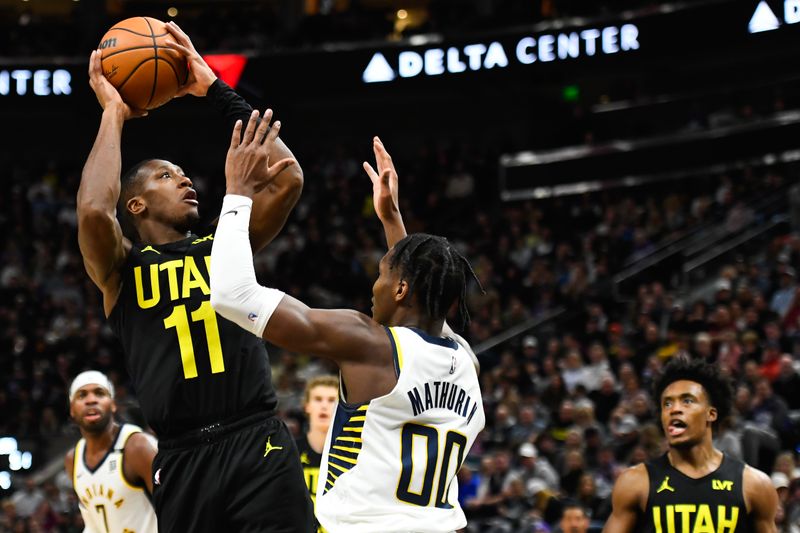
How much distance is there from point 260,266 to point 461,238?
298 cm

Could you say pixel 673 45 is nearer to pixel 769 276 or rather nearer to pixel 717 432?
pixel 769 276

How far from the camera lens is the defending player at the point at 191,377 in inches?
162

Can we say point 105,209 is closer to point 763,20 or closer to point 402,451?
point 402,451

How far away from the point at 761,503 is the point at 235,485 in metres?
2.72

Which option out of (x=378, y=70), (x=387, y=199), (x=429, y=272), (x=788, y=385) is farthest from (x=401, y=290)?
(x=378, y=70)

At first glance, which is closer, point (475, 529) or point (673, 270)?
point (475, 529)

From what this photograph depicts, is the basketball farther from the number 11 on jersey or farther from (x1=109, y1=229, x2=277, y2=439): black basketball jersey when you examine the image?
the number 11 on jersey

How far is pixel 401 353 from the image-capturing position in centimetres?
377

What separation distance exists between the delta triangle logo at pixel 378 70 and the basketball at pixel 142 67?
14.6 metres

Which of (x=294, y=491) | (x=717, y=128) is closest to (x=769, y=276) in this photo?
(x=717, y=128)

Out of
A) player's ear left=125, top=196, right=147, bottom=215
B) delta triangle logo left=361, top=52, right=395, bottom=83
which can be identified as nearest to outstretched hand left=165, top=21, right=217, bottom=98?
player's ear left=125, top=196, right=147, bottom=215

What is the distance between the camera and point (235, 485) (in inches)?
162

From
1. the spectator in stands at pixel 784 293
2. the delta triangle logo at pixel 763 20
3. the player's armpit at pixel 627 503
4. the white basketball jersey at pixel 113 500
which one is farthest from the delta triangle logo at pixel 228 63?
the player's armpit at pixel 627 503

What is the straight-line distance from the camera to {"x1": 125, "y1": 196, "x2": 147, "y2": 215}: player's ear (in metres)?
4.50
